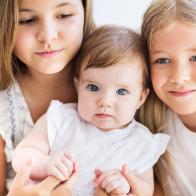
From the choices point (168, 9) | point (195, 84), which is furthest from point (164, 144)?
point (168, 9)

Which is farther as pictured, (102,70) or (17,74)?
(17,74)

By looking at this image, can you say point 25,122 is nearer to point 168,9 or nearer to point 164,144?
point 164,144

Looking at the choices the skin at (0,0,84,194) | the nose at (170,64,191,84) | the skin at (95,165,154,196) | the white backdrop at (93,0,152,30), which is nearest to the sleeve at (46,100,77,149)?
the skin at (0,0,84,194)

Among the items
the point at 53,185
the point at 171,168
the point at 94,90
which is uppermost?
the point at 94,90

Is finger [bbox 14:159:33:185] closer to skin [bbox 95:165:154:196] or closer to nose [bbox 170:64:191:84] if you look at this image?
skin [bbox 95:165:154:196]

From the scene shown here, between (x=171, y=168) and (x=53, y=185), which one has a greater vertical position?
(x=53, y=185)

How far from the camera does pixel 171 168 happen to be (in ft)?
4.55

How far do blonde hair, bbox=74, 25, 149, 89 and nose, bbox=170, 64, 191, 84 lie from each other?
0.30 ft

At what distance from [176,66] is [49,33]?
35 centimetres

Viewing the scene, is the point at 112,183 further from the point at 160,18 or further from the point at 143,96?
the point at 160,18

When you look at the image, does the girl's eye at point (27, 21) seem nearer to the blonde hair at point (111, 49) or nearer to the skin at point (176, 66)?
the blonde hair at point (111, 49)

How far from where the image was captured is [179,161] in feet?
4.50

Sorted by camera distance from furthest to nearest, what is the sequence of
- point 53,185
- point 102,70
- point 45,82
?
1. point 45,82
2. point 102,70
3. point 53,185

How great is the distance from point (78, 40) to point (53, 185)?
1.43 feet
